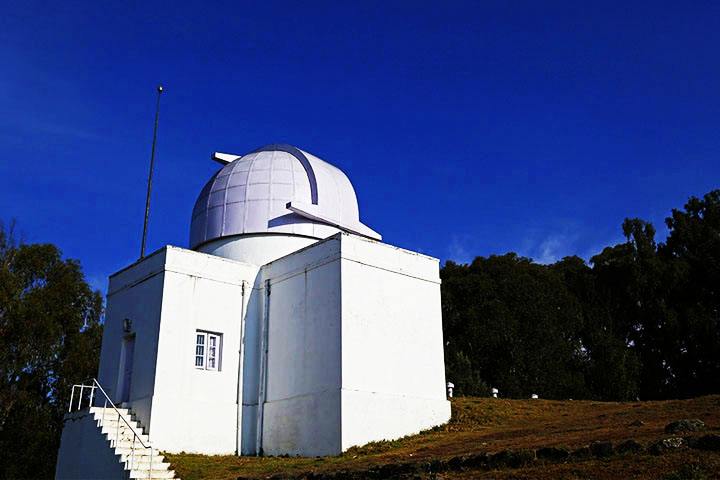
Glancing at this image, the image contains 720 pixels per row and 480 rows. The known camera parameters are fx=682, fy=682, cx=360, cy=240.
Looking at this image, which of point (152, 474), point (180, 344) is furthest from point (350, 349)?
point (152, 474)

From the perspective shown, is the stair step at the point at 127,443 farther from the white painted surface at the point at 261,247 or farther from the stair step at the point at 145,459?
the white painted surface at the point at 261,247

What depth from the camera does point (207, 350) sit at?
19109mm

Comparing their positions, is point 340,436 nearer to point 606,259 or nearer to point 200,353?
point 200,353

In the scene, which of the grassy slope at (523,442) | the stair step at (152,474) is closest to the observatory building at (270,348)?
the stair step at (152,474)

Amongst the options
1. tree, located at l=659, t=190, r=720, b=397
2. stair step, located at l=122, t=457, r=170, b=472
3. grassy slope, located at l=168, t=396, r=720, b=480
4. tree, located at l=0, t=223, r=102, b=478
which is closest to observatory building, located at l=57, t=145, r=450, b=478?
stair step, located at l=122, t=457, r=170, b=472

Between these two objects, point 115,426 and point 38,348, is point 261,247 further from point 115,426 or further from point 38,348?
point 38,348

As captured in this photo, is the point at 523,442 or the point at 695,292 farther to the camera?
the point at 695,292

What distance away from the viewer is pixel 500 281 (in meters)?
38.7

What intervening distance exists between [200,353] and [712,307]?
92.7ft

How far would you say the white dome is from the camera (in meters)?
21.7

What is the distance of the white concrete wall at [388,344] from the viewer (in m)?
16.8

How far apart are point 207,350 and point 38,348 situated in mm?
12899

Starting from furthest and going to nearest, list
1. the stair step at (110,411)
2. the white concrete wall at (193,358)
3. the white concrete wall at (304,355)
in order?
the white concrete wall at (193,358) → the stair step at (110,411) → the white concrete wall at (304,355)

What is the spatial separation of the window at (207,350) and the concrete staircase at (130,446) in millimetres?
2275
